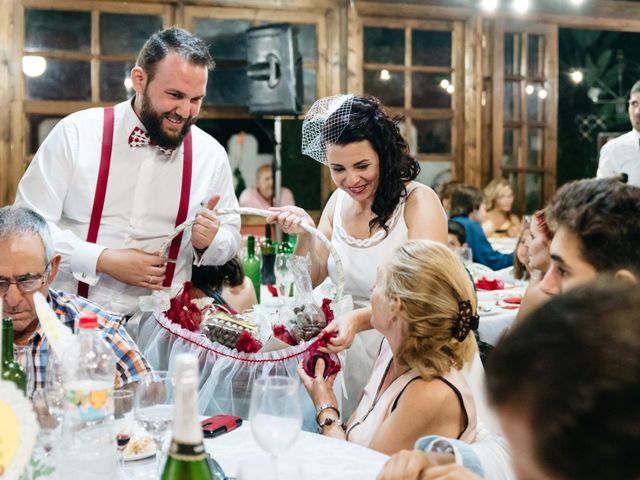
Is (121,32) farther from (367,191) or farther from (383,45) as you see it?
(367,191)

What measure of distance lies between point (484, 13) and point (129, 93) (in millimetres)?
3561

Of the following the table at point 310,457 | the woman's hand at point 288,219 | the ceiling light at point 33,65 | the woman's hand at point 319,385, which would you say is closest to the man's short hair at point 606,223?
the table at point 310,457

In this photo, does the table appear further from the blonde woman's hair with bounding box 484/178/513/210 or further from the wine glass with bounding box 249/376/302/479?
the blonde woman's hair with bounding box 484/178/513/210

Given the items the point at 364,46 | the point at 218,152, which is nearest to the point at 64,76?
the point at 364,46

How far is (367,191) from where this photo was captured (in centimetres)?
271

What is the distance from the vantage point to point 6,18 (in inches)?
244

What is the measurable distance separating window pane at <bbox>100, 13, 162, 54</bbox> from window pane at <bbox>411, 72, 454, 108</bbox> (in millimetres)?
2614

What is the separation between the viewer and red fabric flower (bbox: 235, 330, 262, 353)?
8.10ft

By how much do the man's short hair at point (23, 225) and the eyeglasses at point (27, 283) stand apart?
0.05 m

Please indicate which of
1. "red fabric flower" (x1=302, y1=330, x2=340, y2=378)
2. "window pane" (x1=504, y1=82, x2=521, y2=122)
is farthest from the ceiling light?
"red fabric flower" (x1=302, y1=330, x2=340, y2=378)

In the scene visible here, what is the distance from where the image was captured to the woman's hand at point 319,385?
85.5 inches

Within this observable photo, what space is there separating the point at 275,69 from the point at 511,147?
9.67 feet

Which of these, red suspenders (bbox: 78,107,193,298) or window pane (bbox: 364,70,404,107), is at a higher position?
window pane (bbox: 364,70,404,107)

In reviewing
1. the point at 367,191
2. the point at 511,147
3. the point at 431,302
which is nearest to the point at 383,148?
the point at 367,191
